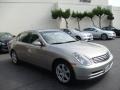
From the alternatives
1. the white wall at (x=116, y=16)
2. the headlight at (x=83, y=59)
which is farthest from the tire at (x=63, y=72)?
the white wall at (x=116, y=16)

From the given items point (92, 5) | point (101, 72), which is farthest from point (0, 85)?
point (92, 5)

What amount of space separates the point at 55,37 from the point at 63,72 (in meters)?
1.42

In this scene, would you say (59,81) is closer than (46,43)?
Yes

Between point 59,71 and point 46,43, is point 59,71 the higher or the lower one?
the lower one

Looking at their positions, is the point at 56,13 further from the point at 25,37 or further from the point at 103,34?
the point at 25,37

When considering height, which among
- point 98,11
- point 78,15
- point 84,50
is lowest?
point 78,15

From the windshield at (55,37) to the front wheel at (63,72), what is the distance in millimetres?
875

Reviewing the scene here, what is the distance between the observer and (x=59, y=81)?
532cm

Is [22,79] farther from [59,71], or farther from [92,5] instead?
[92,5]

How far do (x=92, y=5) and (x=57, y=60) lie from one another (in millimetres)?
23510

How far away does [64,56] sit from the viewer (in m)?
5.01

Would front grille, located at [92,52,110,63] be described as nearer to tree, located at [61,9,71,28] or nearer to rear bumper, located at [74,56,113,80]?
rear bumper, located at [74,56,113,80]

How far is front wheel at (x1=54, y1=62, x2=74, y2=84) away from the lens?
4949mm

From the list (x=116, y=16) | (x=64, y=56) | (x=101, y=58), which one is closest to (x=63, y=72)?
(x=64, y=56)
